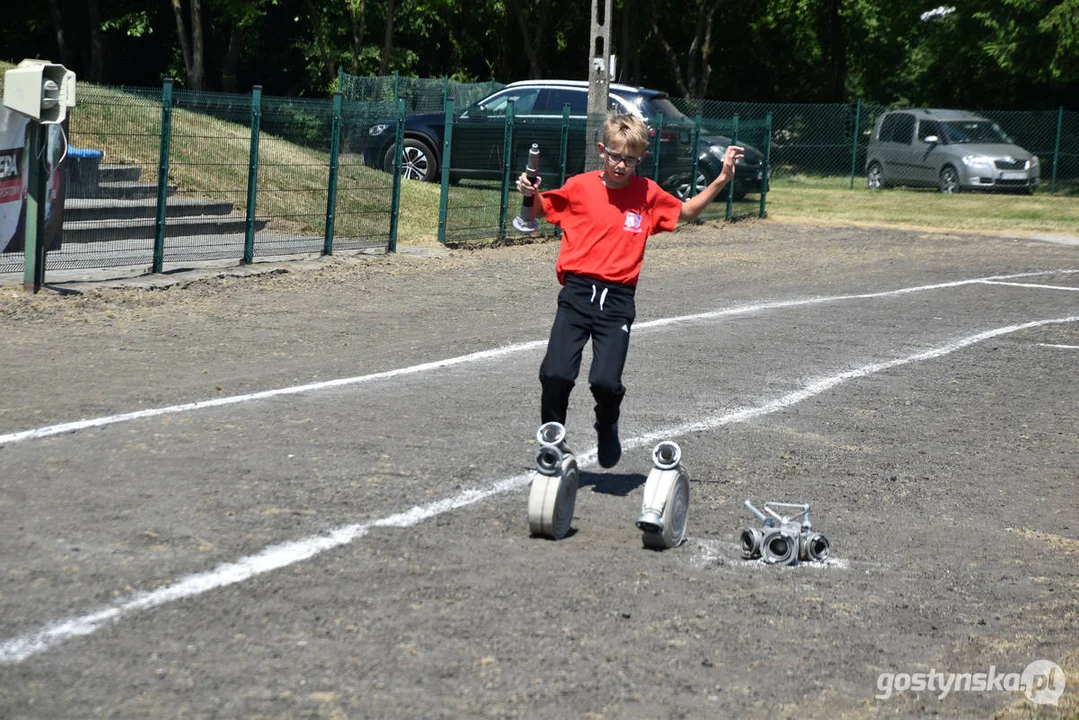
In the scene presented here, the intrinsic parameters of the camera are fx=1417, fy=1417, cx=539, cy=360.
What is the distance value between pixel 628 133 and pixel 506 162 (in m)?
13.3

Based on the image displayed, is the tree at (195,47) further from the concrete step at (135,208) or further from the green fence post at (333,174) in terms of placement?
the concrete step at (135,208)

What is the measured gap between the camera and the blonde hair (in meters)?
6.10

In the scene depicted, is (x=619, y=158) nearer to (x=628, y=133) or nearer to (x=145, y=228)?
(x=628, y=133)

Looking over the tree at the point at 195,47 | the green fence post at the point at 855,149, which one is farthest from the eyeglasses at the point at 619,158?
the green fence post at the point at 855,149

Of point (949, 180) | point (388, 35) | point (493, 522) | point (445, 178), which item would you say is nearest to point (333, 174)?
point (445, 178)

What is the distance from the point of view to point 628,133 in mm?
6102

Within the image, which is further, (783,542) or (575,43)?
(575,43)

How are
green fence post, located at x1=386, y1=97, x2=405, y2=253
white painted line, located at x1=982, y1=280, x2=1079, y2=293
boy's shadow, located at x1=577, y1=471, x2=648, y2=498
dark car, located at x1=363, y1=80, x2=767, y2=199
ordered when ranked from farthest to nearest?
dark car, located at x1=363, y1=80, x2=767, y2=199 → green fence post, located at x1=386, y1=97, x2=405, y2=253 → white painted line, located at x1=982, y1=280, x2=1079, y2=293 → boy's shadow, located at x1=577, y1=471, x2=648, y2=498

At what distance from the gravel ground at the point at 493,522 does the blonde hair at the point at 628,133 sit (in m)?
1.62

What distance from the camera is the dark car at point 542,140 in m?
19.4

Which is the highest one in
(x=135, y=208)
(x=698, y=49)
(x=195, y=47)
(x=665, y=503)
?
(x=698, y=49)

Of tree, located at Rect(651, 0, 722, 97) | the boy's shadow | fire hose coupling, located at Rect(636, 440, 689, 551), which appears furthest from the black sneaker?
tree, located at Rect(651, 0, 722, 97)

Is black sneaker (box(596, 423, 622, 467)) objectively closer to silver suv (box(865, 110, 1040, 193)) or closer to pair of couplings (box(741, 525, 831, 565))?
pair of couplings (box(741, 525, 831, 565))
